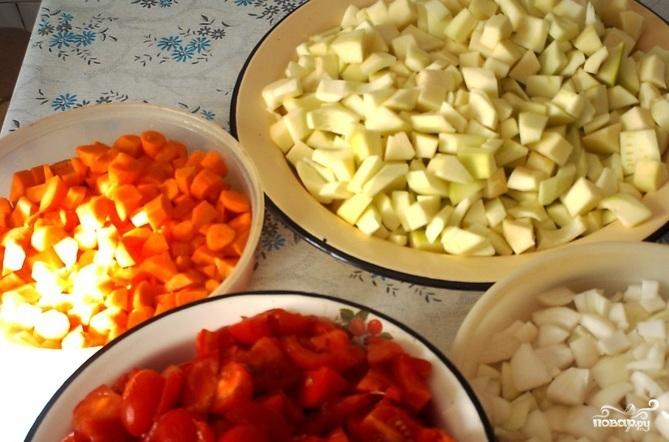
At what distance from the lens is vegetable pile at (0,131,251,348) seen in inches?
44.4

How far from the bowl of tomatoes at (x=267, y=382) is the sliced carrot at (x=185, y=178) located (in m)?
0.35

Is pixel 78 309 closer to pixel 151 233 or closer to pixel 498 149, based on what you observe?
pixel 151 233

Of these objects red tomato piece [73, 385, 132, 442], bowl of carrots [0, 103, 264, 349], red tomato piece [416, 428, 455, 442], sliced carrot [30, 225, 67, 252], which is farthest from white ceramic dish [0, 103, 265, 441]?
red tomato piece [416, 428, 455, 442]

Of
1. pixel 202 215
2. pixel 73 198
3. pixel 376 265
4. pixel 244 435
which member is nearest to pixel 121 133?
pixel 73 198

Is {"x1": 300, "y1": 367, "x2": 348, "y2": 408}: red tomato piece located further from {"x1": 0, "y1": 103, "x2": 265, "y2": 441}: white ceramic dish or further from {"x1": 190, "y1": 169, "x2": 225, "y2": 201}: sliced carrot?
{"x1": 190, "y1": 169, "x2": 225, "y2": 201}: sliced carrot

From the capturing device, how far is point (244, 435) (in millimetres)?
769

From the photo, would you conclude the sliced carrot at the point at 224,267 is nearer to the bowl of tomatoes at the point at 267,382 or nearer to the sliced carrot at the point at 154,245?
the sliced carrot at the point at 154,245

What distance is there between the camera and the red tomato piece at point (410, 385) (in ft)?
2.86

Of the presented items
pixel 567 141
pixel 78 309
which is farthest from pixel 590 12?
pixel 78 309

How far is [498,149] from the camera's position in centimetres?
125

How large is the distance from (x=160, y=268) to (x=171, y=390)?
351 millimetres

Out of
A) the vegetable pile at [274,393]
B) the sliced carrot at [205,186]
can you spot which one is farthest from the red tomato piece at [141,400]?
the sliced carrot at [205,186]

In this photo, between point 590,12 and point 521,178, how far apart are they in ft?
1.43

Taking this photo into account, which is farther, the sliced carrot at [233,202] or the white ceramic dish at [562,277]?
the sliced carrot at [233,202]
